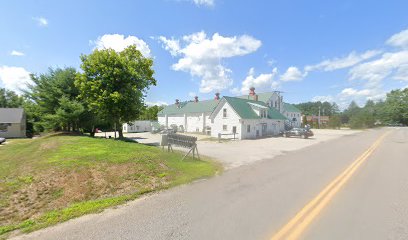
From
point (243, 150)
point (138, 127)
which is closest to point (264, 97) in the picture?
point (138, 127)

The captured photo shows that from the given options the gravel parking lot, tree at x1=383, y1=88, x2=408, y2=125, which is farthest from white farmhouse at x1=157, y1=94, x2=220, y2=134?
tree at x1=383, y1=88, x2=408, y2=125

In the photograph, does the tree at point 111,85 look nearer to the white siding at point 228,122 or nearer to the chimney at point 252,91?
the white siding at point 228,122

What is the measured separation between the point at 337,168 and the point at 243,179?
5.66 meters

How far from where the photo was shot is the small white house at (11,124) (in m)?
35.3

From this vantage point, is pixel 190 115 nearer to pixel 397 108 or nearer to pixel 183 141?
pixel 183 141

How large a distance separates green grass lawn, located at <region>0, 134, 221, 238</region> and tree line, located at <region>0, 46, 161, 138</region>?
12.0 m

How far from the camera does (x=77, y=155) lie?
11.4 m

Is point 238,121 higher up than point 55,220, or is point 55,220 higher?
point 238,121

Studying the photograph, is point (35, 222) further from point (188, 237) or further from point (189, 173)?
point (189, 173)

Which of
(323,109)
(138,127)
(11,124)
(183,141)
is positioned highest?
(323,109)

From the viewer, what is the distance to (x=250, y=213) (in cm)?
551

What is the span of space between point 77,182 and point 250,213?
239 inches

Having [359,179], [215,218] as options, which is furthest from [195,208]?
[359,179]

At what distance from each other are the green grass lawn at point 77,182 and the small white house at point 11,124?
107ft
